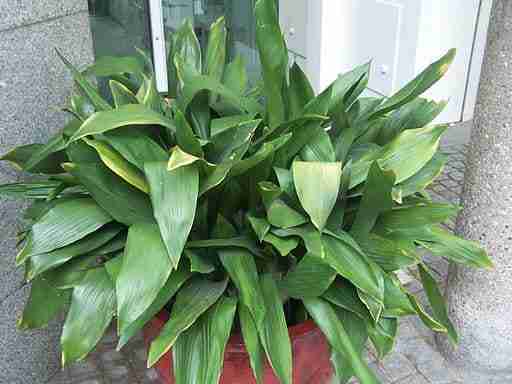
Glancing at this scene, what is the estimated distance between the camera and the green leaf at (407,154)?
4.33 feet

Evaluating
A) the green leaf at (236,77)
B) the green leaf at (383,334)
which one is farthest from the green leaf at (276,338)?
the green leaf at (236,77)

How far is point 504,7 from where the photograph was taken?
1.62 meters

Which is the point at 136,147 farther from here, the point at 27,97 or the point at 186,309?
the point at 27,97

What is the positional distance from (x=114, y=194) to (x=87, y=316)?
0.90ft

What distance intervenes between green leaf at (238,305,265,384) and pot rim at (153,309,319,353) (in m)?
0.08

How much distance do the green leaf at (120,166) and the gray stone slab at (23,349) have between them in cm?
90

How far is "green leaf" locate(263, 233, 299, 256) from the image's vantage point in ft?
3.96

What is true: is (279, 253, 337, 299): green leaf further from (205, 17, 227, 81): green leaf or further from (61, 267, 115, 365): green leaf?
(205, 17, 227, 81): green leaf

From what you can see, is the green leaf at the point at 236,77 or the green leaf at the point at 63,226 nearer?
the green leaf at the point at 63,226

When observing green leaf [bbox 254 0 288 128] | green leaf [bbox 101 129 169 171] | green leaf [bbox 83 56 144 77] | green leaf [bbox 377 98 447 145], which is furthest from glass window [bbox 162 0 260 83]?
green leaf [bbox 101 129 169 171]

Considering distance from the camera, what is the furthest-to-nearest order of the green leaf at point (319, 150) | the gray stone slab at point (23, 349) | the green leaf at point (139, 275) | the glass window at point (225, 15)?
the glass window at point (225, 15) < the gray stone slab at point (23, 349) < the green leaf at point (319, 150) < the green leaf at point (139, 275)

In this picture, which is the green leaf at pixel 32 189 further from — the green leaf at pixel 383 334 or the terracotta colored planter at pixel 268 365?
the green leaf at pixel 383 334

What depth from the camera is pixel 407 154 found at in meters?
1.34

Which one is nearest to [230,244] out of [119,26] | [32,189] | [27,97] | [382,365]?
[32,189]
